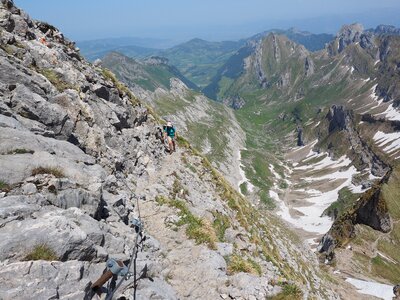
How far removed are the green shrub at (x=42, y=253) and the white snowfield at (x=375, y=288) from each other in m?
100

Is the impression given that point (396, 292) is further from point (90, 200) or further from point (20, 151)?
point (20, 151)

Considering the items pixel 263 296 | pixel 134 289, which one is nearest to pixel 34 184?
pixel 134 289

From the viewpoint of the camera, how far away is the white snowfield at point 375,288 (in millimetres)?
99750

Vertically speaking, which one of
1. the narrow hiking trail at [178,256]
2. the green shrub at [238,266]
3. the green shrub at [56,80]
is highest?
the green shrub at [56,80]

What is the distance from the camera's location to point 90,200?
2112 centimetres

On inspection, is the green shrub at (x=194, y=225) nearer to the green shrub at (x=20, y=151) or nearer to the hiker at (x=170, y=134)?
the green shrub at (x=20, y=151)

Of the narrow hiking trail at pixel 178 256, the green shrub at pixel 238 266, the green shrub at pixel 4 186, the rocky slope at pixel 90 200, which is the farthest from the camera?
the green shrub at pixel 238 266

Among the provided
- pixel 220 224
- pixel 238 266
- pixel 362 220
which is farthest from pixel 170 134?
pixel 362 220

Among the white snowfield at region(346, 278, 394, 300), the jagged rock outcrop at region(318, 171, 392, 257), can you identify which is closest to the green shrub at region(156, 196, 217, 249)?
the white snowfield at region(346, 278, 394, 300)

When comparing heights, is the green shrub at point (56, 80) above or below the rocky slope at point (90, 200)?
above

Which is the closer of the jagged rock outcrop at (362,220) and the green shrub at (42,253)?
the green shrub at (42,253)

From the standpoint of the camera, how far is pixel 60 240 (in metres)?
16.1

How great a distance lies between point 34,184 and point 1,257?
5250mm

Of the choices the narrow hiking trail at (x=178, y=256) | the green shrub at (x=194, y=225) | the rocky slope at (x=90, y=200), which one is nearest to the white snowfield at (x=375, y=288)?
the rocky slope at (x=90, y=200)
